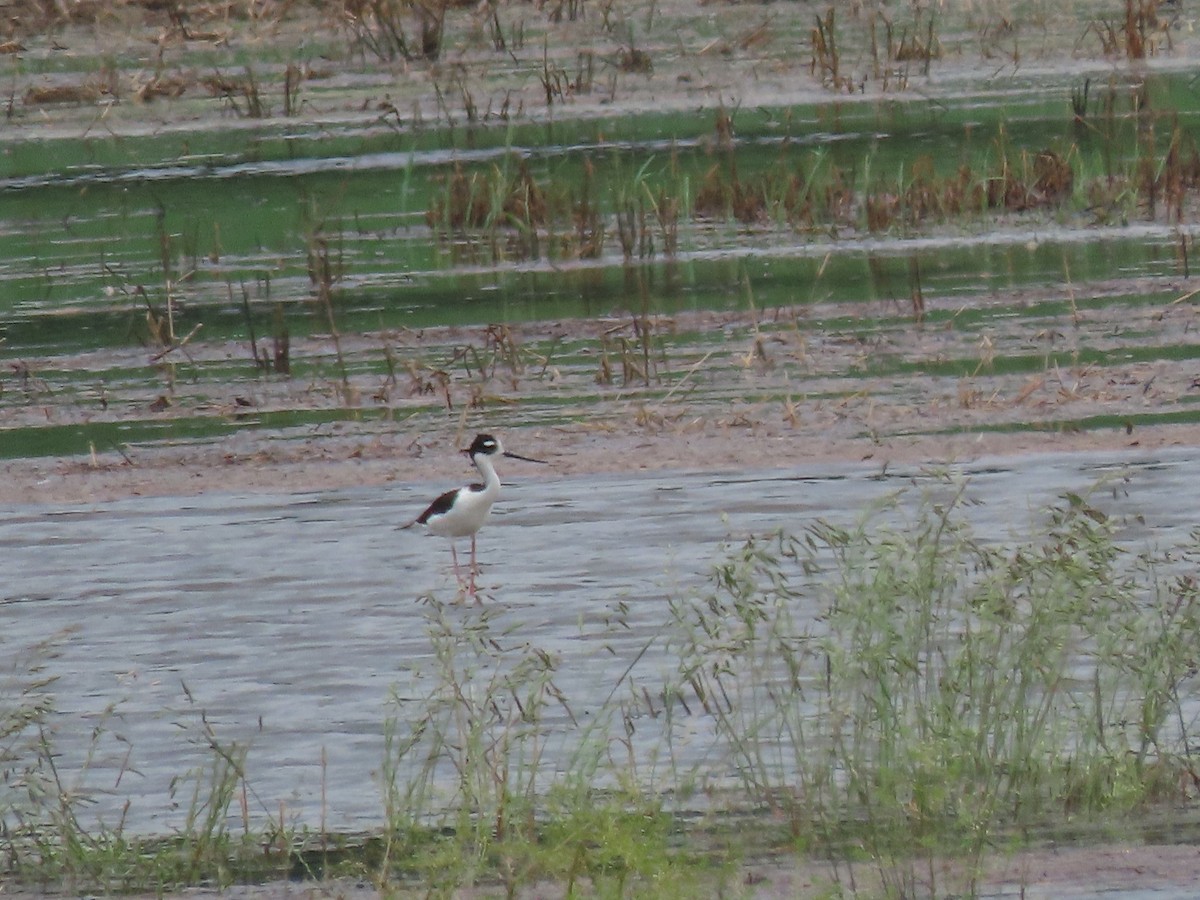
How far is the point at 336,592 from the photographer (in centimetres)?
919

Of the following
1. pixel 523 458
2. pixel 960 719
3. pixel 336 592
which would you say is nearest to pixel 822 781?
pixel 960 719

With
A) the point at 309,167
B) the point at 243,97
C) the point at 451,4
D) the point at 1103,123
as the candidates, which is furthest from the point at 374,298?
the point at 451,4

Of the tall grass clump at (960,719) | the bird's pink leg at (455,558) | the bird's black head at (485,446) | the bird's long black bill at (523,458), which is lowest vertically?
the bird's pink leg at (455,558)

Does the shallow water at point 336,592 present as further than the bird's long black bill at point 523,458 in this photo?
No

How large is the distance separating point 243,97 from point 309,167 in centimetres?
339

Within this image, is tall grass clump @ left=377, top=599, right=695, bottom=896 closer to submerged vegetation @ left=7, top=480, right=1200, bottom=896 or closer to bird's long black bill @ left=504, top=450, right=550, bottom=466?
submerged vegetation @ left=7, top=480, right=1200, bottom=896

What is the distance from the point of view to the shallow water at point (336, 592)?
732 centimetres

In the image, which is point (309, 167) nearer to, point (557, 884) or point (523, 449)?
point (523, 449)

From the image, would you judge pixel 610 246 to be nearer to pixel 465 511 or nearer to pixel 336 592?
pixel 465 511

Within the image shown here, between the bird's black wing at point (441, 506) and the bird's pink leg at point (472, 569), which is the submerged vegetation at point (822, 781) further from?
the bird's black wing at point (441, 506)

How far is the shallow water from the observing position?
7324mm

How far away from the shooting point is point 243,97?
23328 mm

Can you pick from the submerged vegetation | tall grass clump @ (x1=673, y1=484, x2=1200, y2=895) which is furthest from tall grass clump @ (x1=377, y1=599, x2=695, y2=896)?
tall grass clump @ (x1=673, y1=484, x2=1200, y2=895)

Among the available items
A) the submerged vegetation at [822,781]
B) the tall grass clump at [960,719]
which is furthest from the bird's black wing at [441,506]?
the tall grass clump at [960,719]
